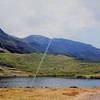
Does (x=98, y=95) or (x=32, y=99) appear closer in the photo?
(x=98, y=95)

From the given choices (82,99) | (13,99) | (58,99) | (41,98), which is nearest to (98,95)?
(82,99)

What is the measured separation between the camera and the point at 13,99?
43594 millimetres

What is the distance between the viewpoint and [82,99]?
32.7 m

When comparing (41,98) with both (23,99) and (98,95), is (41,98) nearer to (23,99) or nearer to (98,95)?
(23,99)

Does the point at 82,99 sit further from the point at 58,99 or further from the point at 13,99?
the point at 13,99

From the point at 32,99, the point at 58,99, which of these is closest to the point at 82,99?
the point at 58,99

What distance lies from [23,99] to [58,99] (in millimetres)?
6618

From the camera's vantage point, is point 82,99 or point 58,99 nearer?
point 82,99

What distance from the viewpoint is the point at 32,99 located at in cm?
4341

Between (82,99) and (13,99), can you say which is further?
(13,99)

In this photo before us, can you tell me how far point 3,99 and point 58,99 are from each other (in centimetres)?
1068

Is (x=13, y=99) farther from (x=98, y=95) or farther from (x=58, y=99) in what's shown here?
(x=98, y=95)

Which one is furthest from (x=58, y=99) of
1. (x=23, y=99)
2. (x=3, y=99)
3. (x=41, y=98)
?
(x=3, y=99)

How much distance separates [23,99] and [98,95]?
15895mm
